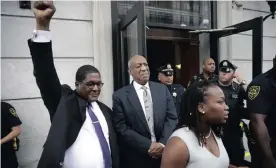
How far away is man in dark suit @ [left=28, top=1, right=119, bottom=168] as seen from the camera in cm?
162

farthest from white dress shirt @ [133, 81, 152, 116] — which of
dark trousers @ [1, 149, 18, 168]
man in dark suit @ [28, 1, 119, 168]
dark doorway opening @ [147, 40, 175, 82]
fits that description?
dark doorway opening @ [147, 40, 175, 82]

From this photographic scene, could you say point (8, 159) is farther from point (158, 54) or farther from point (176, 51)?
point (158, 54)

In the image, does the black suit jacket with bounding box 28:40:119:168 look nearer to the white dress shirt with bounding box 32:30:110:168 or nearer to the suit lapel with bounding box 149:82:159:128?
the white dress shirt with bounding box 32:30:110:168

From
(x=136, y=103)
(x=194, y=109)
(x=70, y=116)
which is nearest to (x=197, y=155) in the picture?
(x=194, y=109)

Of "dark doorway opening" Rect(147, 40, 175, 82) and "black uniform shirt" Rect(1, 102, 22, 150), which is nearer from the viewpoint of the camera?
"black uniform shirt" Rect(1, 102, 22, 150)

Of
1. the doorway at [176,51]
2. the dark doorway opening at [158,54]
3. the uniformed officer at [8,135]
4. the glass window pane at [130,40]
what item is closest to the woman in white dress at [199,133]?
the uniformed officer at [8,135]

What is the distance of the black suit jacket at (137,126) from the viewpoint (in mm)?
2760

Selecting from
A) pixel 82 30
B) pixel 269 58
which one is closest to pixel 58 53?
pixel 82 30

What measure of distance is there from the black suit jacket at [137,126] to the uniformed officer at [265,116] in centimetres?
84

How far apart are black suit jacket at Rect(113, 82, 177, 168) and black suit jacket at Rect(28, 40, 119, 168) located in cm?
76

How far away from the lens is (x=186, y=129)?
5.91 ft

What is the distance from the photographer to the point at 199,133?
1821mm

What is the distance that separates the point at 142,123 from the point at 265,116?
1238 millimetres

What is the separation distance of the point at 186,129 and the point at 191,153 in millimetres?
187
